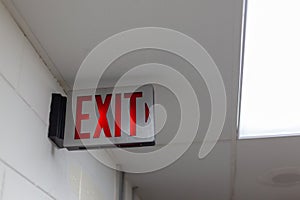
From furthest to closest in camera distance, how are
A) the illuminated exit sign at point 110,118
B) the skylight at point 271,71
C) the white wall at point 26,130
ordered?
1. the illuminated exit sign at point 110,118
2. the skylight at point 271,71
3. the white wall at point 26,130

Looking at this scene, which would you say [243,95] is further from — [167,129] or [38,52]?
[38,52]

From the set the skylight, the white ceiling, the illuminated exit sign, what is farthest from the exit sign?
the skylight

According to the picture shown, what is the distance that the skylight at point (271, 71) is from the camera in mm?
1763

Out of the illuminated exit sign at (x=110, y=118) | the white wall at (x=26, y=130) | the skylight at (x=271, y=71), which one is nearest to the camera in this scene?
the white wall at (x=26, y=130)

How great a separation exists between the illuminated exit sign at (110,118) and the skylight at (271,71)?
0.50 metres

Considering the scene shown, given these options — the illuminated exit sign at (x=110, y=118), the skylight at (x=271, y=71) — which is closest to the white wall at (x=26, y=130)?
the illuminated exit sign at (x=110, y=118)

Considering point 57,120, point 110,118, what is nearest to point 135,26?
point 110,118

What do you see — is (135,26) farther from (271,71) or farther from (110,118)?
(271,71)

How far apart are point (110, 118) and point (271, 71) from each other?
754 millimetres

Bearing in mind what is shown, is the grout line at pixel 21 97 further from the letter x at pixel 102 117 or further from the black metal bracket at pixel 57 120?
the letter x at pixel 102 117

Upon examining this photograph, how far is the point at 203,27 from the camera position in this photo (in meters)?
1.83

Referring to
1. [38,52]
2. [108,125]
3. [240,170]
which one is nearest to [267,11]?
[108,125]

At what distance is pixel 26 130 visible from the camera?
5.86 feet

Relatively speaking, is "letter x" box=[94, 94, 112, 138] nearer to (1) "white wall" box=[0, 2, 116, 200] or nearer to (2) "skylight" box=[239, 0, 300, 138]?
(1) "white wall" box=[0, 2, 116, 200]
